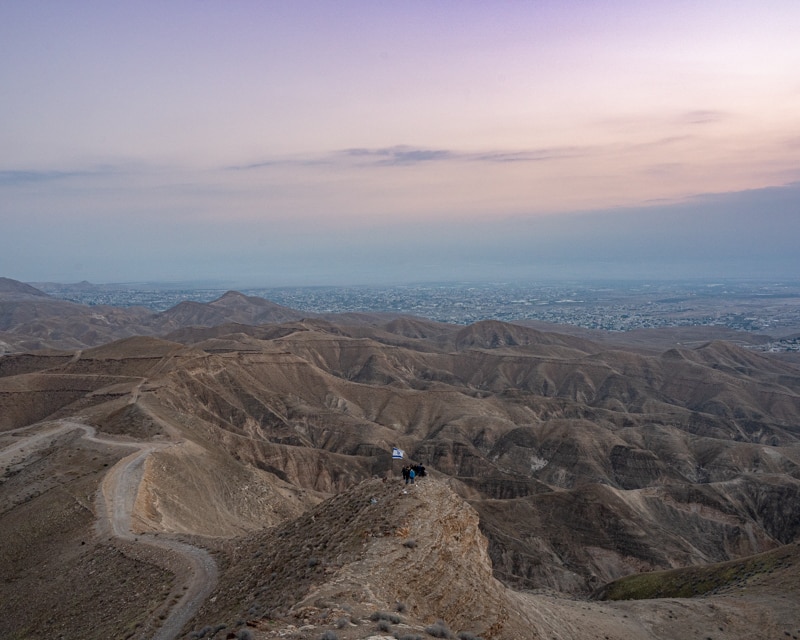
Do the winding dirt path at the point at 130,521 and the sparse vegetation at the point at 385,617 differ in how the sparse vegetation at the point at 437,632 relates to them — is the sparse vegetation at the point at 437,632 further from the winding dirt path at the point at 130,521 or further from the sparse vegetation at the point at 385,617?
the winding dirt path at the point at 130,521

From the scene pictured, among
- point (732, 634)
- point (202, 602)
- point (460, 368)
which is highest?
point (202, 602)

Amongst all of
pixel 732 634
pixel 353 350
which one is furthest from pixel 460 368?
pixel 732 634

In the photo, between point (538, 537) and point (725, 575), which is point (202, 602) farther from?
point (538, 537)

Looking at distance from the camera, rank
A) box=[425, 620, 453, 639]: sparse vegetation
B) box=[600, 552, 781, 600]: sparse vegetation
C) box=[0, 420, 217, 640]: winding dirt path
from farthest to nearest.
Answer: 1. box=[600, 552, 781, 600]: sparse vegetation
2. box=[0, 420, 217, 640]: winding dirt path
3. box=[425, 620, 453, 639]: sparse vegetation

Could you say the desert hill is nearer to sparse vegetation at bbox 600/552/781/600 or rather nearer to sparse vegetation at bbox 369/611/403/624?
sparse vegetation at bbox 369/611/403/624

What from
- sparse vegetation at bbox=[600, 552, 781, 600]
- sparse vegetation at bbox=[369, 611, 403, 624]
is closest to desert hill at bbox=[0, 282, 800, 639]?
sparse vegetation at bbox=[369, 611, 403, 624]

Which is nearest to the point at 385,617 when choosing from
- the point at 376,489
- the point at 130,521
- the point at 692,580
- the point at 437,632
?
the point at 437,632

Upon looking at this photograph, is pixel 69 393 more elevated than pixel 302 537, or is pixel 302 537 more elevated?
pixel 302 537
